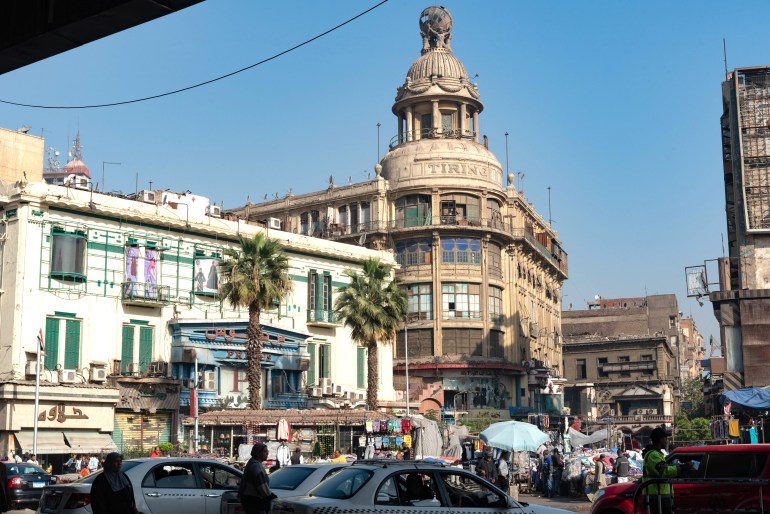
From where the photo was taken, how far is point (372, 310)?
47.1 meters

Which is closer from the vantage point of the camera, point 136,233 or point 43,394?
point 43,394

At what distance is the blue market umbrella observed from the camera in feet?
108

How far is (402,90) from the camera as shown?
255 feet

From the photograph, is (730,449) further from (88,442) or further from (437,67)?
(437,67)

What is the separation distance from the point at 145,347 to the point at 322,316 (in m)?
11.3

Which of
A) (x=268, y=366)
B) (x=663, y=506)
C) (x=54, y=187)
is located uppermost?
(x=54, y=187)

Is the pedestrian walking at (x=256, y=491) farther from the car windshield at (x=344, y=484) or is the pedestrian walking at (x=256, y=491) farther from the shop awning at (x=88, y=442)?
the shop awning at (x=88, y=442)

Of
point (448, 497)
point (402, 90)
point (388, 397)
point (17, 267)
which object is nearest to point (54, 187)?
point (17, 267)

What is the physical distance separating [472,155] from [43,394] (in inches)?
1572

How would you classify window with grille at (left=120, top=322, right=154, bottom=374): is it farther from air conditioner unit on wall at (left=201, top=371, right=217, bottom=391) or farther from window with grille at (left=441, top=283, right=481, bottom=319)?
window with grille at (left=441, top=283, right=481, bottom=319)

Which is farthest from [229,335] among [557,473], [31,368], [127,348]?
[557,473]

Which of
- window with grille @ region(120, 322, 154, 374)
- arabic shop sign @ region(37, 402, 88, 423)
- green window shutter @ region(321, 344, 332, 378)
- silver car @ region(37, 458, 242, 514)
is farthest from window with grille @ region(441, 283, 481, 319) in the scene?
silver car @ region(37, 458, 242, 514)

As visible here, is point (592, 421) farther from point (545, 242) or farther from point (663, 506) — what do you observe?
point (663, 506)

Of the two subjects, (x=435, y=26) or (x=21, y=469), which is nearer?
(x=21, y=469)
